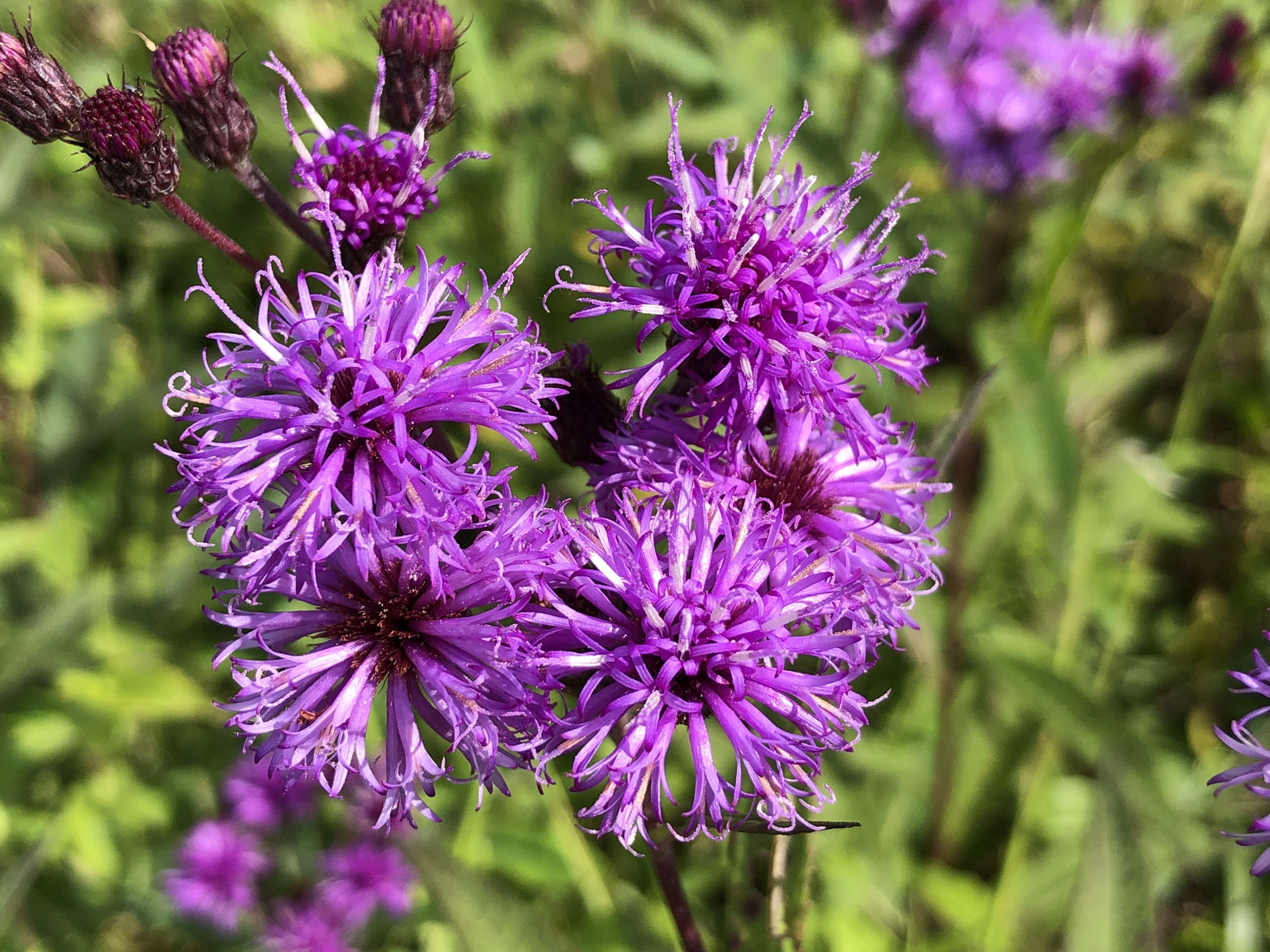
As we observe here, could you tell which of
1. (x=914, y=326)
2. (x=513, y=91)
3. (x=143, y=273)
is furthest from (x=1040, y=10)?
(x=143, y=273)

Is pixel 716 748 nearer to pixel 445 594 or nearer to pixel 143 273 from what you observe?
pixel 445 594

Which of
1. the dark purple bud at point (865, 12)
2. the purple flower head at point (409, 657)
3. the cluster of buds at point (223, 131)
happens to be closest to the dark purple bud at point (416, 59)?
the cluster of buds at point (223, 131)

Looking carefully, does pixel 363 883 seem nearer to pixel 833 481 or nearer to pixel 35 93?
pixel 833 481

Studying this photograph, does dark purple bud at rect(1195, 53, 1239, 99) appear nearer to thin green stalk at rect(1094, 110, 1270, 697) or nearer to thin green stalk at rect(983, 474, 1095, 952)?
thin green stalk at rect(1094, 110, 1270, 697)

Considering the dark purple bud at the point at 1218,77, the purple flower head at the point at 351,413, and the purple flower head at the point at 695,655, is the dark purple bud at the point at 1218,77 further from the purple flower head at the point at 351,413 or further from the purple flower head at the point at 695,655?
the purple flower head at the point at 351,413

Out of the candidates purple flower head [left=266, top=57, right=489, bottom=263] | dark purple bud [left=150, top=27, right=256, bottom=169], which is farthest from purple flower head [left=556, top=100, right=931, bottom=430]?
dark purple bud [left=150, top=27, right=256, bottom=169]
